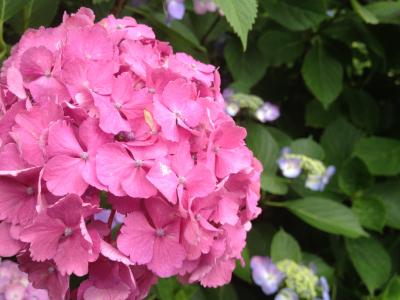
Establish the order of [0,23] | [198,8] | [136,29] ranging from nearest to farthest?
[136,29], [0,23], [198,8]

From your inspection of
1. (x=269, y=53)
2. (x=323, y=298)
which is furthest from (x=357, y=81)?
(x=323, y=298)

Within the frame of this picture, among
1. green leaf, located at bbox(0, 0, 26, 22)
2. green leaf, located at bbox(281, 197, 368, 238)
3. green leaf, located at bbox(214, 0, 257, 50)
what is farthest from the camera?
green leaf, located at bbox(281, 197, 368, 238)

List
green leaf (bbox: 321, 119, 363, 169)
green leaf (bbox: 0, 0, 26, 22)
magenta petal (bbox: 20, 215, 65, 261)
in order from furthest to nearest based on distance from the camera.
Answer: green leaf (bbox: 321, 119, 363, 169)
green leaf (bbox: 0, 0, 26, 22)
magenta petal (bbox: 20, 215, 65, 261)

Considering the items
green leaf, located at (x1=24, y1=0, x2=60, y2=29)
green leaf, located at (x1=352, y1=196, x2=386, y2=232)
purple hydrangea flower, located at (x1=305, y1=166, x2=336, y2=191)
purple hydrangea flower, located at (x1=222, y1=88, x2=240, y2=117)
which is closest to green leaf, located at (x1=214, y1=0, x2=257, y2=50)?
green leaf, located at (x1=24, y1=0, x2=60, y2=29)

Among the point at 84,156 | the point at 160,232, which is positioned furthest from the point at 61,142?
the point at 160,232

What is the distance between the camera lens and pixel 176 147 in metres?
0.59

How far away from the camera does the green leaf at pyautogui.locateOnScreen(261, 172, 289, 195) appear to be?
1.16 meters

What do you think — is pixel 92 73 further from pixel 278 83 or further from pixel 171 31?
pixel 278 83

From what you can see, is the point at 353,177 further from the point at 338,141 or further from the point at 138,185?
the point at 138,185

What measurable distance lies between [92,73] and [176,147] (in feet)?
0.37

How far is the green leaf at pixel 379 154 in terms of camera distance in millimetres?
1361

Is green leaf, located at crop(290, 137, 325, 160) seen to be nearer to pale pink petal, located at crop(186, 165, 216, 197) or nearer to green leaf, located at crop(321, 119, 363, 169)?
green leaf, located at crop(321, 119, 363, 169)

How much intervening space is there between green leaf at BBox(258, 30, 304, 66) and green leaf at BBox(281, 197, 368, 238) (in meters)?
0.36

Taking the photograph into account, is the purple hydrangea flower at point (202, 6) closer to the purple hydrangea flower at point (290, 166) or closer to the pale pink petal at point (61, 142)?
the purple hydrangea flower at point (290, 166)
